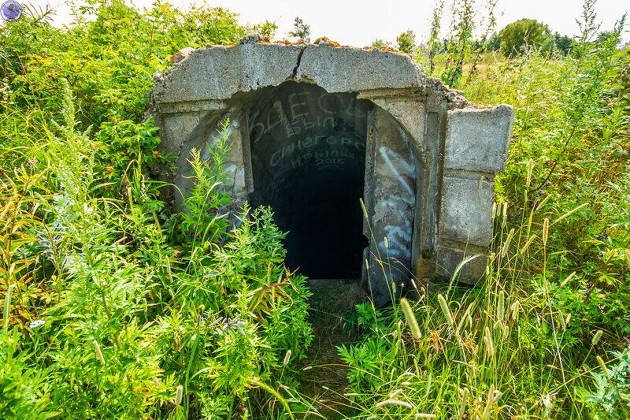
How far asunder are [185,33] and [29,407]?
3.52m

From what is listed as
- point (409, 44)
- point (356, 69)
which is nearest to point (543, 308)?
point (356, 69)

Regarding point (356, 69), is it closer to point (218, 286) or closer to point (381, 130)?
point (381, 130)

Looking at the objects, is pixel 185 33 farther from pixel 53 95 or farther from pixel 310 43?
pixel 310 43

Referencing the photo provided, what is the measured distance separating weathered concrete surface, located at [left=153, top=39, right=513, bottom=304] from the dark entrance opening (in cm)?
2

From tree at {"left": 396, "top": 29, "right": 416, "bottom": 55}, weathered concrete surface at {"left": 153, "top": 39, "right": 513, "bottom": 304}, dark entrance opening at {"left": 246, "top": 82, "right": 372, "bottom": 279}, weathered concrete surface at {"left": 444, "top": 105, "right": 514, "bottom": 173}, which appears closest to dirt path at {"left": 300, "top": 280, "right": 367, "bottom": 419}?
weathered concrete surface at {"left": 153, "top": 39, "right": 513, "bottom": 304}

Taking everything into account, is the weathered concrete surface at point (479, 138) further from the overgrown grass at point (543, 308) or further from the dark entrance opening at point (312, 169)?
the dark entrance opening at point (312, 169)

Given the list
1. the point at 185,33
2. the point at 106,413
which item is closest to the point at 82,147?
the point at 106,413

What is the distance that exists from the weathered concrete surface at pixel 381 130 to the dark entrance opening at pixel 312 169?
23 millimetres

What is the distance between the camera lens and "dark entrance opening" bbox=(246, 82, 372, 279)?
3.86 m

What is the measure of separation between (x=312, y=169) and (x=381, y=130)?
1.88 metres

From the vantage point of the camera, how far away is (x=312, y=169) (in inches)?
195

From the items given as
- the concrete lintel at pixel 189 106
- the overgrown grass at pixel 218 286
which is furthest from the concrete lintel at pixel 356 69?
the overgrown grass at pixel 218 286

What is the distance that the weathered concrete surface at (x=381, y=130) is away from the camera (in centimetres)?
263

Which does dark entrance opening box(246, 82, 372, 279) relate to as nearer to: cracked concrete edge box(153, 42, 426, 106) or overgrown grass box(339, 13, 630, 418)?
cracked concrete edge box(153, 42, 426, 106)
